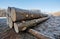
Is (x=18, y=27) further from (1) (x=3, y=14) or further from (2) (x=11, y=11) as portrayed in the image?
(1) (x=3, y=14)

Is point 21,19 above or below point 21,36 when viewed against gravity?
above

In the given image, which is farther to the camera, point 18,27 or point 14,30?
point 14,30

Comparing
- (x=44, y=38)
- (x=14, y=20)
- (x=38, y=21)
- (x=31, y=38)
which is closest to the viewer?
(x=44, y=38)

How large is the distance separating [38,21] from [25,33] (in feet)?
3.31

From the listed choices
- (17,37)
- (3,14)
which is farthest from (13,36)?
(3,14)

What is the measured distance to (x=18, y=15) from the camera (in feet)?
9.79

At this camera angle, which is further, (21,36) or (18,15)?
(18,15)

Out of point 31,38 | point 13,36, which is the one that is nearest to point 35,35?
point 31,38

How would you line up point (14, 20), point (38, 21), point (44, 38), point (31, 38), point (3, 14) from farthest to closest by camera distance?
point (3, 14) → point (38, 21) → point (14, 20) → point (31, 38) → point (44, 38)

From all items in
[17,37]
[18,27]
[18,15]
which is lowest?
[17,37]

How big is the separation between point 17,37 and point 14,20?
51 centimetres

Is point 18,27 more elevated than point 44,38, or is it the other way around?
point 18,27

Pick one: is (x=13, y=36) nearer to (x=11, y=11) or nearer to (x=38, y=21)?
(x=11, y=11)

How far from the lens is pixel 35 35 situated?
8.89ft
